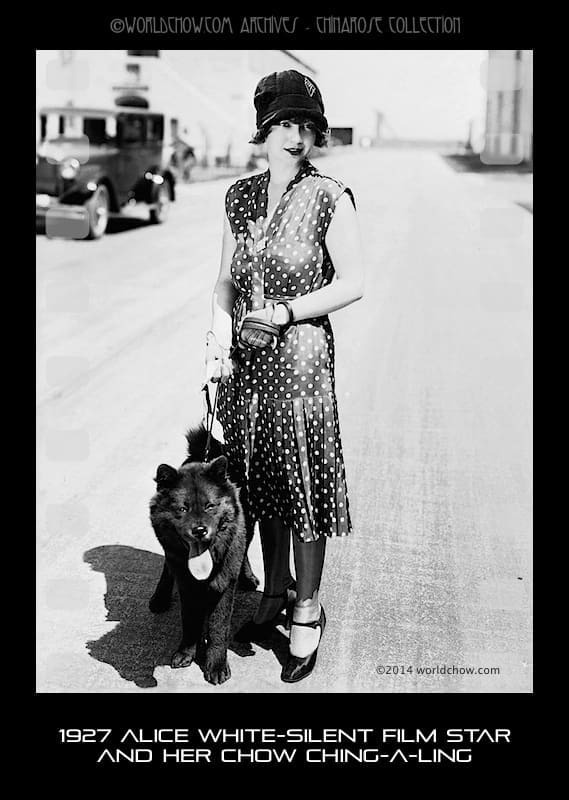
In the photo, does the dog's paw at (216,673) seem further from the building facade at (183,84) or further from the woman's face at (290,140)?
the building facade at (183,84)

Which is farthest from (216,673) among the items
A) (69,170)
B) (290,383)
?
(69,170)

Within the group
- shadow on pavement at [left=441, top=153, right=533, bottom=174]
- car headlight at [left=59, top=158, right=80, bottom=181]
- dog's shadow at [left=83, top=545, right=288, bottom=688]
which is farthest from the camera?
car headlight at [left=59, top=158, right=80, bottom=181]

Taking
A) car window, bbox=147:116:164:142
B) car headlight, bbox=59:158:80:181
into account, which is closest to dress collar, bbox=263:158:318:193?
car headlight, bbox=59:158:80:181

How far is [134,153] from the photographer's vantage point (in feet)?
47.2

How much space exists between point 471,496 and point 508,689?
181cm

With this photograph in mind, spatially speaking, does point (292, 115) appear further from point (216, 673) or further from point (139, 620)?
point (139, 620)

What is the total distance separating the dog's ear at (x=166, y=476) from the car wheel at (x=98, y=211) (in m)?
10.6

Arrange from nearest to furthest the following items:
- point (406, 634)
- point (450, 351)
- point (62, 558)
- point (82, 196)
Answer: point (406, 634), point (62, 558), point (450, 351), point (82, 196)

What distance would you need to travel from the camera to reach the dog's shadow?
353cm

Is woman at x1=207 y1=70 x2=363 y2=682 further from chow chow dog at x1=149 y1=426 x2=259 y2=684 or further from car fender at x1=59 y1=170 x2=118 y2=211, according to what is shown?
car fender at x1=59 y1=170 x2=118 y2=211

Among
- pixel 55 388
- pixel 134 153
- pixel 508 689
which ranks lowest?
pixel 508 689

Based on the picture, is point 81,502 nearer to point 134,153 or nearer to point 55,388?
point 55,388

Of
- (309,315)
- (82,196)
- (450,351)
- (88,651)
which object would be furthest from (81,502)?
(82,196)

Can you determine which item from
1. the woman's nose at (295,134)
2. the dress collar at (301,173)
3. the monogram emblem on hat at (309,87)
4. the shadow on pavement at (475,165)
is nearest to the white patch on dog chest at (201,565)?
the dress collar at (301,173)
